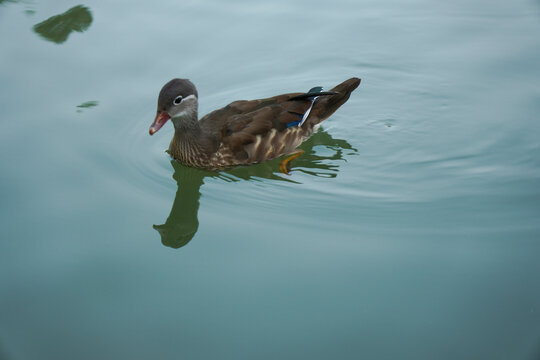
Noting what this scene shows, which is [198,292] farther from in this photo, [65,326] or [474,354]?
[474,354]

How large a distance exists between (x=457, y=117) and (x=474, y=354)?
3.60 metres

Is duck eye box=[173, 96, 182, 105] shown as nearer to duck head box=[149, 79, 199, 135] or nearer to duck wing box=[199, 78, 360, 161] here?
duck head box=[149, 79, 199, 135]

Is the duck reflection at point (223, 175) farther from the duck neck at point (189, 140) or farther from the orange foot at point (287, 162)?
the duck neck at point (189, 140)

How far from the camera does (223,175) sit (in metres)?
6.02

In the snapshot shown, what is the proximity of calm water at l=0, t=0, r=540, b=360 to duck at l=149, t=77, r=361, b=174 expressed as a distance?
19cm

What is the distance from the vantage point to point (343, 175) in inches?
233

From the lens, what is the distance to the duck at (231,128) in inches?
229

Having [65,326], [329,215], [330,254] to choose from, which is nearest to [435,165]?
[329,215]

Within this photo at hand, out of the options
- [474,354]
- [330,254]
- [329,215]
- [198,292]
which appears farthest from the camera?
[329,215]

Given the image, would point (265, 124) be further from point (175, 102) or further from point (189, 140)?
point (175, 102)

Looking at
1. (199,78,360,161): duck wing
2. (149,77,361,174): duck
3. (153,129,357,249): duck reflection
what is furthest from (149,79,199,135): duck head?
(153,129,357,249): duck reflection

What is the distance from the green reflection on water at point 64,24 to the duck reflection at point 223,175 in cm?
327

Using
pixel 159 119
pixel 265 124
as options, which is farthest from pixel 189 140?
pixel 265 124

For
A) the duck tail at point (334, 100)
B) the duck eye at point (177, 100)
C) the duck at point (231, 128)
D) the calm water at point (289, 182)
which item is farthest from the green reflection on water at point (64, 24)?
the duck tail at point (334, 100)
